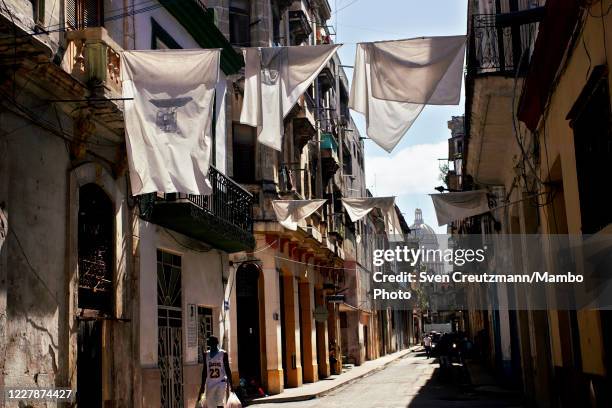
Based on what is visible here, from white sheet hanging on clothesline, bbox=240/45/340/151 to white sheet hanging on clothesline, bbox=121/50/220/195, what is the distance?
602 millimetres

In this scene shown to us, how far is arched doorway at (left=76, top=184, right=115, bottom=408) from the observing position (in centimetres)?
1127

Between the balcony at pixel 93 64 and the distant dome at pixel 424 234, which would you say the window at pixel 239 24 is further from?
the balcony at pixel 93 64

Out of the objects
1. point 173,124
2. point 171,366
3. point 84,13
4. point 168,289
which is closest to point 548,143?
point 173,124

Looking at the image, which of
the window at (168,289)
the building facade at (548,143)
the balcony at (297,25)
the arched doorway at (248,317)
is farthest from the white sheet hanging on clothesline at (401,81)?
the balcony at (297,25)

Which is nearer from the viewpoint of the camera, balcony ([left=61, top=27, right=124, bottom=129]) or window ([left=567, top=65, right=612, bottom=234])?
window ([left=567, top=65, right=612, bottom=234])

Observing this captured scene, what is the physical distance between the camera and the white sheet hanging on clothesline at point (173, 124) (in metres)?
9.55

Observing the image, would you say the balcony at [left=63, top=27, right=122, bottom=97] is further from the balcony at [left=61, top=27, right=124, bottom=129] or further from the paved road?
the paved road

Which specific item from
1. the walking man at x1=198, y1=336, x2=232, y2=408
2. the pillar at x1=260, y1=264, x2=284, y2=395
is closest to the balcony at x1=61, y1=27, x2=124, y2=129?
the walking man at x1=198, y1=336, x2=232, y2=408

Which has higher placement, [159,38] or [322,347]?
[159,38]

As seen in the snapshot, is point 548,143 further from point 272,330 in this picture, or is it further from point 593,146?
point 272,330

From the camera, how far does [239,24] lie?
76.1 feet

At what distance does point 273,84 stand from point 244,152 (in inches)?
487

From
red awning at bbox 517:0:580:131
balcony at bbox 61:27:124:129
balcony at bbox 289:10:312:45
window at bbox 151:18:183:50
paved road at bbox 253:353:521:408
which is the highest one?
balcony at bbox 289:10:312:45

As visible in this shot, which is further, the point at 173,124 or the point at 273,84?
the point at 273,84
